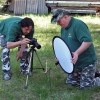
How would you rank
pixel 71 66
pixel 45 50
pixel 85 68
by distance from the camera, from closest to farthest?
pixel 71 66
pixel 85 68
pixel 45 50

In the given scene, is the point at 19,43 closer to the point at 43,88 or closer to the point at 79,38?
the point at 43,88

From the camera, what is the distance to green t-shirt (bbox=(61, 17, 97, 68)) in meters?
4.48

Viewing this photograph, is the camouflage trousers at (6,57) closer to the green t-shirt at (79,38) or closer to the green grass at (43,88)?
the green grass at (43,88)

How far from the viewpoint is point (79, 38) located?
4508mm

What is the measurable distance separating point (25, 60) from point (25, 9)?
863 cm

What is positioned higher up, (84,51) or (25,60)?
(84,51)

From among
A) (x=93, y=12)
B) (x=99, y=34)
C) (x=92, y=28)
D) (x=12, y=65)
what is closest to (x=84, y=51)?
(x=12, y=65)

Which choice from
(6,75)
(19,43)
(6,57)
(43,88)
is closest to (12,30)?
(19,43)

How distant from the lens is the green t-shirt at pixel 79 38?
448 cm

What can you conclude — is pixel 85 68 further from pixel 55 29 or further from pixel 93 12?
pixel 93 12

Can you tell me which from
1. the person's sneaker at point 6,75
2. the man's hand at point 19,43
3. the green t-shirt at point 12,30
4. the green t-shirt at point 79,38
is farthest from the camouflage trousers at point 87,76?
the person's sneaker at point 6,75

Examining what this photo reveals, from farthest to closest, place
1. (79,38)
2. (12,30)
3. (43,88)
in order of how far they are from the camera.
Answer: (12,30) → (43,88) → (79,38)

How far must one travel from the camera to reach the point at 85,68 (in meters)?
4.83

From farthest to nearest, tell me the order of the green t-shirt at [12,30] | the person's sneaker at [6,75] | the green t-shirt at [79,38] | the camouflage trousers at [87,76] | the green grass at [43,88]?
the person's sneaker at [6,75]
the green t-shirt at [12,30]
the camouflage trousers at [87,76]
the green grass at [43,88]
the green t-shirt at [79,38]
